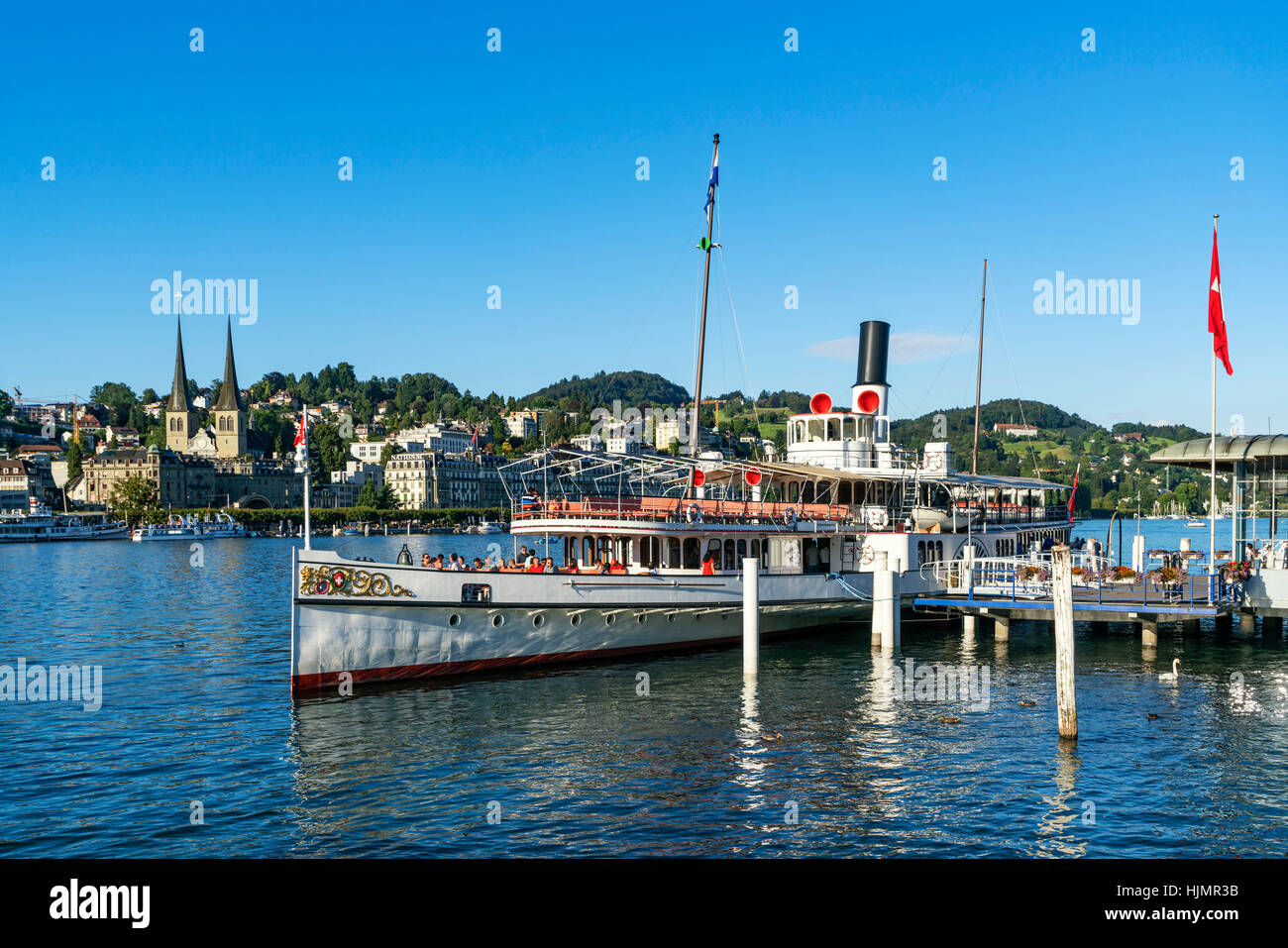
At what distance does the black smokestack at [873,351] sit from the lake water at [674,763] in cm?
1438

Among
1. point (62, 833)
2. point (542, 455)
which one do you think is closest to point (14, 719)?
point (62, 833)

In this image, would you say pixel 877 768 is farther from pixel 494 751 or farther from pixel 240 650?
pixel 240 650

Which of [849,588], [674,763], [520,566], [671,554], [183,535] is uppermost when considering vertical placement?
[671,554]

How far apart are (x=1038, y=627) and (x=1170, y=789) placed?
2449cm

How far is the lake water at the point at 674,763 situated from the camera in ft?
55.9

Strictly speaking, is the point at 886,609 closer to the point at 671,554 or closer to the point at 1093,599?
the point at 1093,599

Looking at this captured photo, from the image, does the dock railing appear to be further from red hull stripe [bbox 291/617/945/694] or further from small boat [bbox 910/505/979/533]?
red hull stripe [bbox 291/617/945/694]

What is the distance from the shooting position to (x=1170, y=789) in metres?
19.1

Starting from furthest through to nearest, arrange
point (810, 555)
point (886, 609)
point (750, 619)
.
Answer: point (810, 555), point (886, 609), point (750, 619)

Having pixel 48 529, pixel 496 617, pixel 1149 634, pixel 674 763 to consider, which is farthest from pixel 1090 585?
pixel 48 529

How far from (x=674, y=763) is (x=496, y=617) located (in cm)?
1051

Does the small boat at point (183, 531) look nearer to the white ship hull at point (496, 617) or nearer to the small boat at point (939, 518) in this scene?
the small boat at point (939, 518)

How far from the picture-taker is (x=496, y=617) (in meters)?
30.3

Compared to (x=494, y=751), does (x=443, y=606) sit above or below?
above
